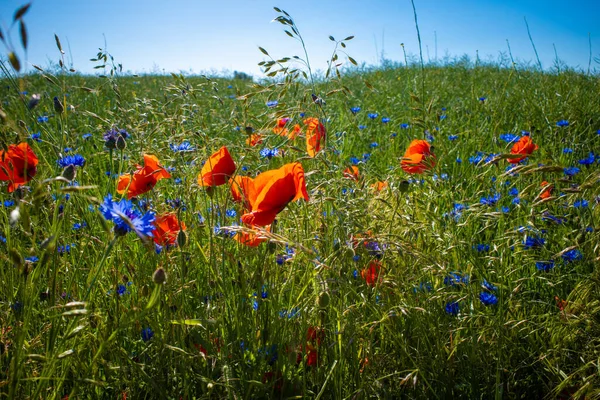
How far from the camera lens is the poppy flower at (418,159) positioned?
1.30 metres

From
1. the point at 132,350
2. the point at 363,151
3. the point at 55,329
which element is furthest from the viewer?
the point at 363,151

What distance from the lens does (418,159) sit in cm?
142

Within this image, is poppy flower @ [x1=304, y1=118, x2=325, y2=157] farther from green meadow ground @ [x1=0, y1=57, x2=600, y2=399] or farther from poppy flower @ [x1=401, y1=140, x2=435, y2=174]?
poppy flower @ [x1=401, y1=140, x2=435, y2=174]

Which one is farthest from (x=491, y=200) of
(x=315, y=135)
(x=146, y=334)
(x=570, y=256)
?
(x=146, y=334)

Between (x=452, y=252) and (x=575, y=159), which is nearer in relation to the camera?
(x=452, y=252)

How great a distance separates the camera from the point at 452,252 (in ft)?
4.64

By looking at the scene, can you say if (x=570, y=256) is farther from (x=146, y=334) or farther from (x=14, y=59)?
(x=14, y=59)

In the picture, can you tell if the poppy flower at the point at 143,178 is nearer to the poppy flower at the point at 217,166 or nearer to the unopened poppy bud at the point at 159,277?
the poppy flower at the point at 217,166

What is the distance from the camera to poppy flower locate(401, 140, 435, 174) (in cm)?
130

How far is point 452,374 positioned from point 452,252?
46 centimetres

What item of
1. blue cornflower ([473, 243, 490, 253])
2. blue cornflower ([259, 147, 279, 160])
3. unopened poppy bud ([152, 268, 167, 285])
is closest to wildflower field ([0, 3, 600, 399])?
unopened poppy bud ([152, 268, 167, 285])

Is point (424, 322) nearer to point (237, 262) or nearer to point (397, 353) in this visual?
point (397, 353)

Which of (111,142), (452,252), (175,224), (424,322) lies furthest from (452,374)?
(111,142)

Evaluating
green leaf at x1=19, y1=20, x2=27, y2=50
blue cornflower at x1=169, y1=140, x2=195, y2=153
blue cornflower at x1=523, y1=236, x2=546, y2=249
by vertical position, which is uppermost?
green leaf at x1=19, y1=20, x2=27, y2=50
